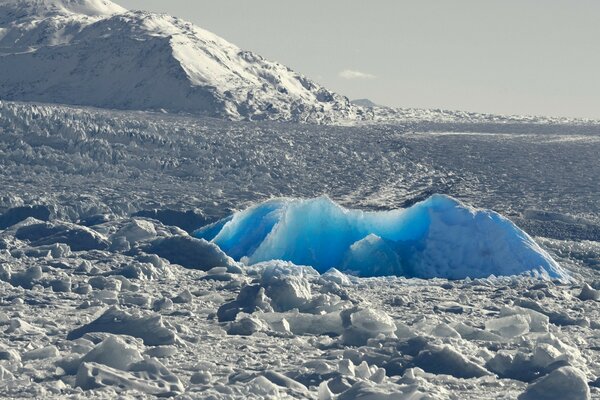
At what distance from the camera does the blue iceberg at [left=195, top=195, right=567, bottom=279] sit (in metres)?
14.8

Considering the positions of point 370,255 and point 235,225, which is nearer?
point 370,255

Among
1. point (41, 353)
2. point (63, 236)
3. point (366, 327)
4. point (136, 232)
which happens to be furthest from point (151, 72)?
point (41, 353)

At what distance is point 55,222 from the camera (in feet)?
55.8

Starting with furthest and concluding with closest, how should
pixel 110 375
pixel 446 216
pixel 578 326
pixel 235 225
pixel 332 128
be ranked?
pixel 332 128 → pixel 235 225 → pixel 446 216 → pixel 578 326 → pixel 110 375

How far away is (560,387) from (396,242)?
8116 millimetres

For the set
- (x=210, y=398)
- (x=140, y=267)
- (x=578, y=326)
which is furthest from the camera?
(x=140, y=267)

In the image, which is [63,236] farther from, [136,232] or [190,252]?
[190,252]

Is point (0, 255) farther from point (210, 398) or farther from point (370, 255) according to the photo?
point (210, 398)

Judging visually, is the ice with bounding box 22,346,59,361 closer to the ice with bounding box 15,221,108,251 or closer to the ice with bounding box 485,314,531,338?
the ice with bounding box 485,314,531,338

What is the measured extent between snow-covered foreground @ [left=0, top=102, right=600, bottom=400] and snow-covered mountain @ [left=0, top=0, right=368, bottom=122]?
31.4ft

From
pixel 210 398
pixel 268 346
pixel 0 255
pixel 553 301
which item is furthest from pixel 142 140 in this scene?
pixel 210 398

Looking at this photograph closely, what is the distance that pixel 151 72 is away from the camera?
40156 millimetres

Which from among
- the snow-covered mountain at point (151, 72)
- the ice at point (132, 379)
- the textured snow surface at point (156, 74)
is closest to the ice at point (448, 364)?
the ice at point (132, 379)

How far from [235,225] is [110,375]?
910cm
